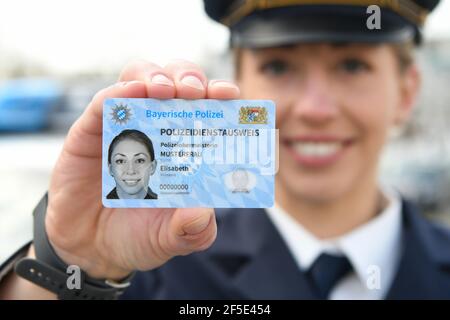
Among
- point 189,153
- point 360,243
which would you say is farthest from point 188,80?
point 360,243

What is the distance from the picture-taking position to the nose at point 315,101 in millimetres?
1379

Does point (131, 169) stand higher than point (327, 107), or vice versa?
point (327, 107)

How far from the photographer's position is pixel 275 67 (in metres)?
1.48

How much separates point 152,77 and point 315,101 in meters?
0.64

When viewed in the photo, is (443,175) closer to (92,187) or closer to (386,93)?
(386,93)

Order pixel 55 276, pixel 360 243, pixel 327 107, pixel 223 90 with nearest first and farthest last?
pixel 223 90, pixel 55 276, pixel 327 107, pixel 360 243

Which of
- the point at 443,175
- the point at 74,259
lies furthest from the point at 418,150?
the point at 74,259

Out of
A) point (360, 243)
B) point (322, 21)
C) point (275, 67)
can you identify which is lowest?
point (360, 243)

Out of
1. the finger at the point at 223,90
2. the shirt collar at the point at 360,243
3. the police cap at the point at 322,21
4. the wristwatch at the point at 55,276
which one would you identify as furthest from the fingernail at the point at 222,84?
the shirt collar at the point at 360,243

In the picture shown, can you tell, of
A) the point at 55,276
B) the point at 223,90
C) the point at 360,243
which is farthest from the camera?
the point at 360,243

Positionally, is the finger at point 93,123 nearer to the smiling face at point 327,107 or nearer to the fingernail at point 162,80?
the fingernail at point 162,80

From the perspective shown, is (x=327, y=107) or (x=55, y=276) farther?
(x=327, y=107)

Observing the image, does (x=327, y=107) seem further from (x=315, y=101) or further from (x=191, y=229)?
(x=191, y=229)

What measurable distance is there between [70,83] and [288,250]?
7.28ft
